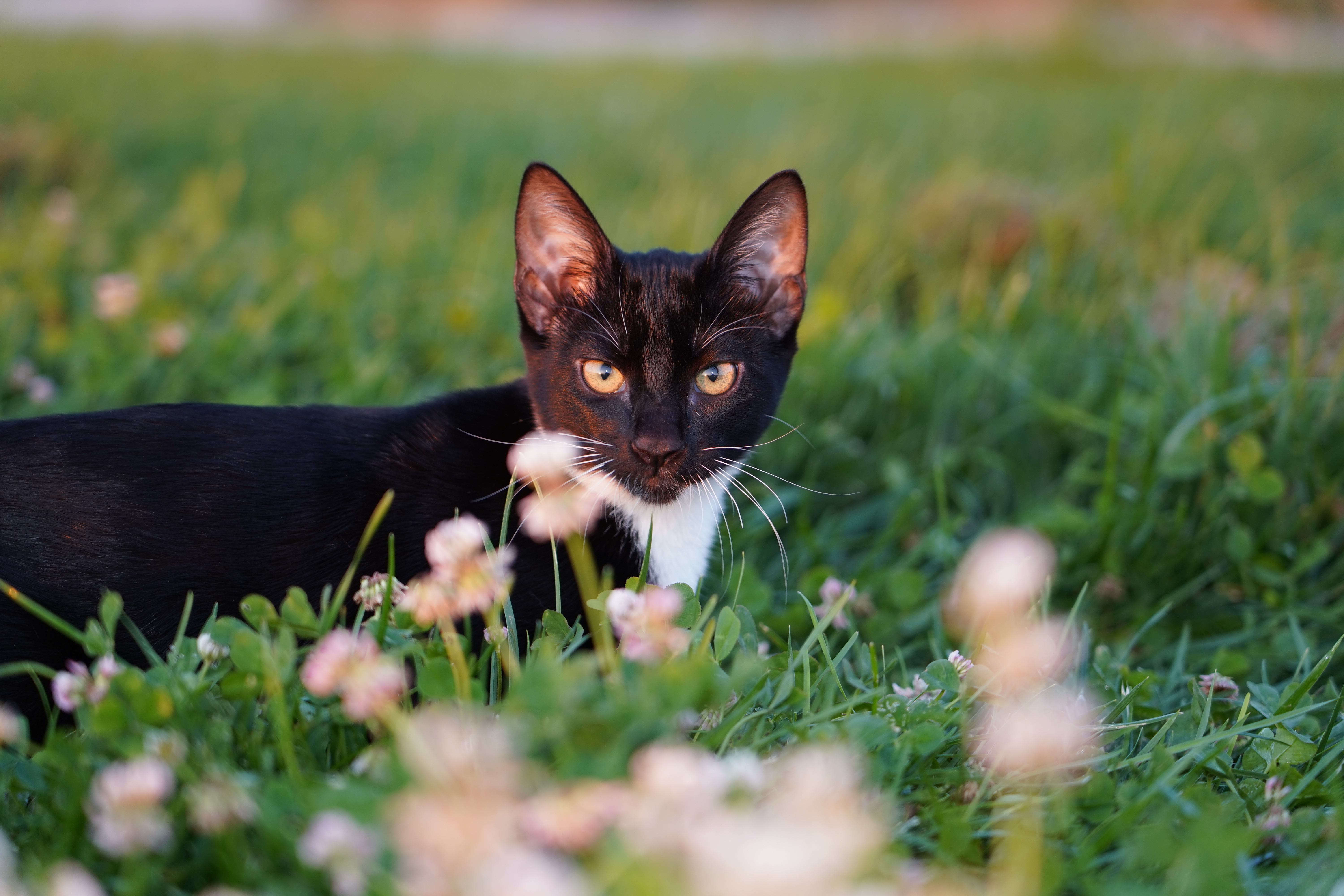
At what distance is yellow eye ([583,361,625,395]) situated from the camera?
1.82 meters

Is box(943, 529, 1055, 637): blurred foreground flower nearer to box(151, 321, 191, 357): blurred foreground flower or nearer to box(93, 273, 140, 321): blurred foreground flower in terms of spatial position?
box(151, 321, 191, 357): blurred foreground flower

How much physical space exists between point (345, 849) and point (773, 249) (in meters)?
1.42

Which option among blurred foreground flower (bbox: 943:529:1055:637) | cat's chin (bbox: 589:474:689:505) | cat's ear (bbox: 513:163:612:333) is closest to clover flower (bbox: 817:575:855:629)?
blurred foreground flower (bbox: 943:529:1055:637)

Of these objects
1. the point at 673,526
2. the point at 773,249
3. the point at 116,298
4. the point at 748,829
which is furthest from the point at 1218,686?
the point at 116,298

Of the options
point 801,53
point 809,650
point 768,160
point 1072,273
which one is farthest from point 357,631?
point 801,53

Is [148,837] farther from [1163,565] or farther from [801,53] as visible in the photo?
[801,53]

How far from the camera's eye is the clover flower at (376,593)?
4.59 feet

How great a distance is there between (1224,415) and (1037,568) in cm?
173

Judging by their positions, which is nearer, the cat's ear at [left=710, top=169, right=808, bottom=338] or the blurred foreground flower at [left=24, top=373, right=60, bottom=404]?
the cat's ear at [left=710, top=169, right=808, bottom=338]

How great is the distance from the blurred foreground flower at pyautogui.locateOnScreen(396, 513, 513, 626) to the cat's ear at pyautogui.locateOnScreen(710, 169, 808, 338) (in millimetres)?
912

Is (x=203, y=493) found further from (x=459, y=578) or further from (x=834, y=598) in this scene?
(x=834, y=598)

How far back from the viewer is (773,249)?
6.54ft

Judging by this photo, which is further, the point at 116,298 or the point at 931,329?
the point at 931,329

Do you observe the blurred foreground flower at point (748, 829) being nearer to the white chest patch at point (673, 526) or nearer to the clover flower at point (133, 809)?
the clover flower at point (133, 809)
